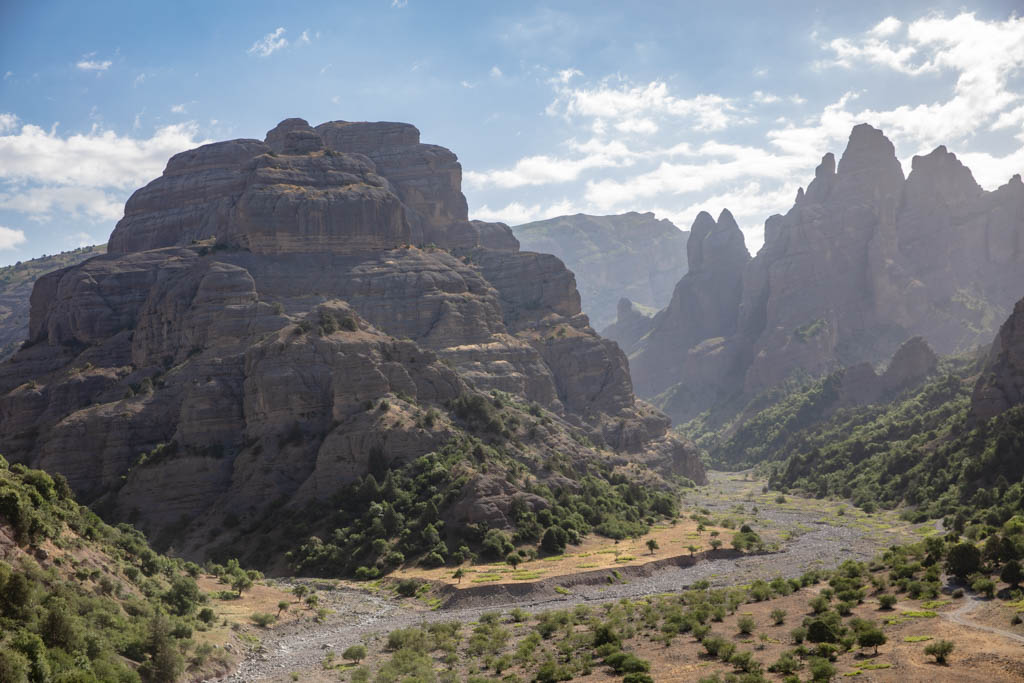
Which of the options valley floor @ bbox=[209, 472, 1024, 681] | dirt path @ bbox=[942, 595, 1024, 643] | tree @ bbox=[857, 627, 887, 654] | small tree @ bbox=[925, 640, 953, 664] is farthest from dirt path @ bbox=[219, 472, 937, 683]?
tree @ bbox=[857, 627, 887, 654]

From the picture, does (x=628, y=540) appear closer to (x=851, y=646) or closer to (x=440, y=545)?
(x=440, y=545)

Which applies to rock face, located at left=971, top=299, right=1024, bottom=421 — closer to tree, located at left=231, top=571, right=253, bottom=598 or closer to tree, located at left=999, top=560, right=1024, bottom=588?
tree, located at left=999, top=560, right=1024, bottom=588

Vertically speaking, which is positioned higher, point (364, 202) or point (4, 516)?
point (364, 202)

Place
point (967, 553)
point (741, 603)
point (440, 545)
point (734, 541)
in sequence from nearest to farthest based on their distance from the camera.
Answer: point (967, 553) < point (741, 603) < point (440, 545) < point (734, 541)

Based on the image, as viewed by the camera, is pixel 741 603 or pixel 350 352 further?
pixel 350 352

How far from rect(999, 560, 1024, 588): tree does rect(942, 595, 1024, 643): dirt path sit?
2310 millimetres

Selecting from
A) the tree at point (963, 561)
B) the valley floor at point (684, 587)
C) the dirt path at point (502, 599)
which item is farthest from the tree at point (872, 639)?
the tree at point (963, 561)

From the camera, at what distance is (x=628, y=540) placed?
305 ft

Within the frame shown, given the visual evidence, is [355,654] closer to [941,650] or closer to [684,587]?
[941,650]

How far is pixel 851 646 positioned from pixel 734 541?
45410mm

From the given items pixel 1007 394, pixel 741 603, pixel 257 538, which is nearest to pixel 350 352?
pixel 257 538

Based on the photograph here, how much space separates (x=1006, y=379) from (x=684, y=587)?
2363 inches

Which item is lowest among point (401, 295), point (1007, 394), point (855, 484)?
point (855, 484)

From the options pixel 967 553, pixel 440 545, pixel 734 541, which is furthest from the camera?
pixel 734 541
